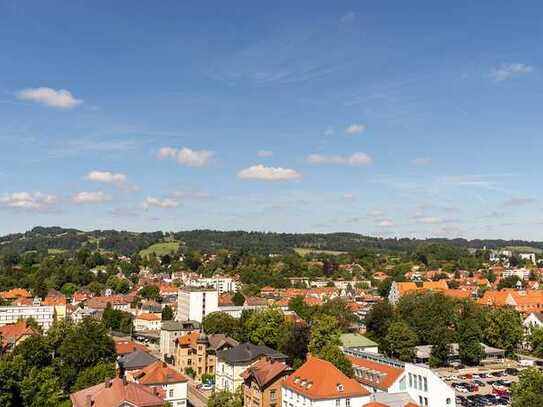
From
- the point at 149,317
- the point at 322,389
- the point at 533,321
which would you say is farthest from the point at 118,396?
the point at 149,317

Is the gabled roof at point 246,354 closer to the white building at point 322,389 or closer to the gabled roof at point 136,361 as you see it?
the gabled roof at point 136,361

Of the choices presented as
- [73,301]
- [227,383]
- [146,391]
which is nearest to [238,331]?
[227,383]

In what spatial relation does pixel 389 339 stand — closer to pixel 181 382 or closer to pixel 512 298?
pixel 181 382

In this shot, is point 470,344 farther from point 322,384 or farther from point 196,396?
point 196,396

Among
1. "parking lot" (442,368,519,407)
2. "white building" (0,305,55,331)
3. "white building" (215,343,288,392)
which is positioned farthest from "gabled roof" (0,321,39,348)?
"parking lot" (442,368,519,407)

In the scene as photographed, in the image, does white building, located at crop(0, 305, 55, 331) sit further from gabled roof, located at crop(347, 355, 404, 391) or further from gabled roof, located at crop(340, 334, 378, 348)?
gabled roof, located at crop(347, 355, 404, 391)

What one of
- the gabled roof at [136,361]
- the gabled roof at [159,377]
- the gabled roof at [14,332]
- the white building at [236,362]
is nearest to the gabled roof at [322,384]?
the white building at [236,362]
